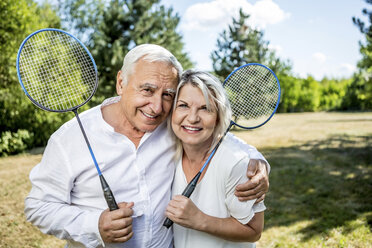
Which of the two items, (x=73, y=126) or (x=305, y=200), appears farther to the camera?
(x=305, y=200)

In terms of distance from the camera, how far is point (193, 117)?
2.11m

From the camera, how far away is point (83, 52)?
8.66 feet

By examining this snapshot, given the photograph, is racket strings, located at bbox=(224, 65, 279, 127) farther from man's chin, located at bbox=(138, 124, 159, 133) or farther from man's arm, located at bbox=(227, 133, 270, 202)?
man's chin, located at bbox=(138, 124, 159, 133)

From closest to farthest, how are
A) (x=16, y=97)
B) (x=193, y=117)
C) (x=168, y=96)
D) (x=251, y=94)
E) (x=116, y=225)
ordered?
(x=116, y=225) < (x=193, y=117) < (x=168, y=96) < (x=251, y=94) < (x=16, y=97)

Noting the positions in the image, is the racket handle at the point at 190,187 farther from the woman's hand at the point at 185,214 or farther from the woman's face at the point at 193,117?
the woman's face at the point at 193,117

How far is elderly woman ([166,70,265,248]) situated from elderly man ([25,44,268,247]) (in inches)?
4.2

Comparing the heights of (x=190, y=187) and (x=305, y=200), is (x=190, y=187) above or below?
above

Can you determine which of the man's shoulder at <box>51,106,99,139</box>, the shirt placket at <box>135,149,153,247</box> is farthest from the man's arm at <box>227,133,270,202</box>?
the man's shoulder at <box>51,106,99,139</box>

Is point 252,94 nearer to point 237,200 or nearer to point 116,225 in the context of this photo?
point 237,200

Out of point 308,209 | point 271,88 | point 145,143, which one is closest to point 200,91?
point 145,143

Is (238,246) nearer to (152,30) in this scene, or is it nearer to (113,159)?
(113,159)

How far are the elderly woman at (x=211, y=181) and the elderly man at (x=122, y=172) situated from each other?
0.35ft

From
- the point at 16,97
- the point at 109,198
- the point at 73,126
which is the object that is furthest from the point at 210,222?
the point at 16,97

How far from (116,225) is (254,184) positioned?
93cm
